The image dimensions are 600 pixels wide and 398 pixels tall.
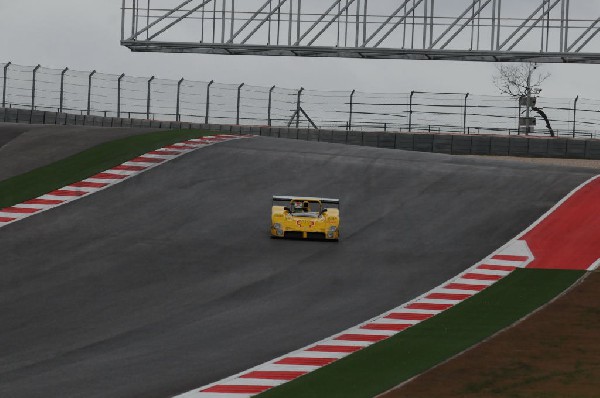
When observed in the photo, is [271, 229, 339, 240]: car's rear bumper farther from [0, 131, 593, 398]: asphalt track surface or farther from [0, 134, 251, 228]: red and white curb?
[0, 134, 251, 228]: red and white curb

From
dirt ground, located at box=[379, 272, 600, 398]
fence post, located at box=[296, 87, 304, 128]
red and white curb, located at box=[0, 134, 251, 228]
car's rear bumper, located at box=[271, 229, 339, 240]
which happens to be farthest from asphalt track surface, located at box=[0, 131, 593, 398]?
fence post, located at box=[296, 87, 304, 128]

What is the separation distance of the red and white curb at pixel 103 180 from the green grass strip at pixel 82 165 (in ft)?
1.00

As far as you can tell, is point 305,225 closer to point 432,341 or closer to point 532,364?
point 432,341

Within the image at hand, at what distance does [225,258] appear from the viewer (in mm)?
27016

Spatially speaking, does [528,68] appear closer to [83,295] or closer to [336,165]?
→ [336,165]

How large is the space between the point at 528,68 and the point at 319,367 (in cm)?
6738

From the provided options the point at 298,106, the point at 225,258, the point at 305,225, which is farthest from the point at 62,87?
the point at 225,258

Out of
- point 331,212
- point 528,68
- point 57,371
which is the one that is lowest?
point 57,371

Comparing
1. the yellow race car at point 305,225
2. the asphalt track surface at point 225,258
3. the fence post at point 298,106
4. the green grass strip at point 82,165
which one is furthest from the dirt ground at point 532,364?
the fence post at point 298,106

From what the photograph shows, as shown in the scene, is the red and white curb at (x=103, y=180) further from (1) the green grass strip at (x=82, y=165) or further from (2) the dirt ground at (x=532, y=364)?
(2) the dirt ground at (x=532, y=364)

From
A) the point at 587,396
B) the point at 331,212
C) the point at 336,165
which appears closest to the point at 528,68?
the point at 336,165

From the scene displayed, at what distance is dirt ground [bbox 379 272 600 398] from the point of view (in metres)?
17.7

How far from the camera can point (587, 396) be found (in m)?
17.4

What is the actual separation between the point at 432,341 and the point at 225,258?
23.9ft
